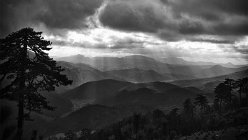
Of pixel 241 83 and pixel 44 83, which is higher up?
pixel 44 83

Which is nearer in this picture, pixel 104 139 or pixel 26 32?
A: pixel 26 32

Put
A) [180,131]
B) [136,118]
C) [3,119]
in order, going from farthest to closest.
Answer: [180,131]
[136,118]
[3,119]

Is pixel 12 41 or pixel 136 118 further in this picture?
pixel 136 118

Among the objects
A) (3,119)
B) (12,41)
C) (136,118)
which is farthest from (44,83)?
(136,118)

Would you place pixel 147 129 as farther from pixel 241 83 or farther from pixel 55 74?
pixel 55 74

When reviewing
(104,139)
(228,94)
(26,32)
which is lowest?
(104,139)

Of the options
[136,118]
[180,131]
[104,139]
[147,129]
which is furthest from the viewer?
[104,139]

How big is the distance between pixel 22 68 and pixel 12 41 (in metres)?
2.53

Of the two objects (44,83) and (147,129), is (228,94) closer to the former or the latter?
(147,129)

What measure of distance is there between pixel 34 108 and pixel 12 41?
20.6ft

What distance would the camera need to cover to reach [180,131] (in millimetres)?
115062

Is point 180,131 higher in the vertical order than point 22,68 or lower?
lower

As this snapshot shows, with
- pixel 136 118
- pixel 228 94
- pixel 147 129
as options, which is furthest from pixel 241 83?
pixel 147 129

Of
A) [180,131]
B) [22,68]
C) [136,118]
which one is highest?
[22,68]
